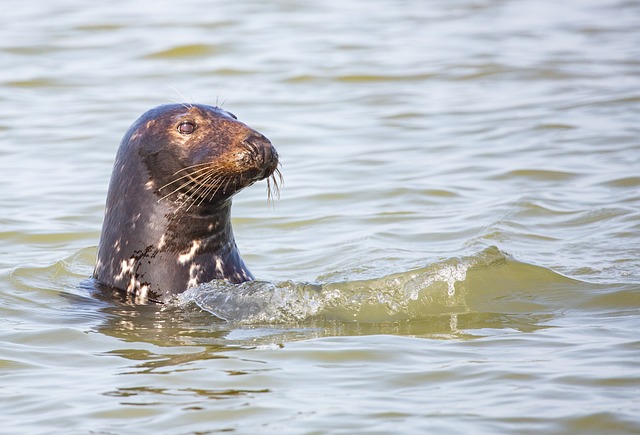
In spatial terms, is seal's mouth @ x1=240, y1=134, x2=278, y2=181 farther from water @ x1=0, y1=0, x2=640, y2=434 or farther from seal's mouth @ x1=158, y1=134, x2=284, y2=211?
water @ x1=0, y1=0, x2=640, y2=434

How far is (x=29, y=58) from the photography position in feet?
51.3

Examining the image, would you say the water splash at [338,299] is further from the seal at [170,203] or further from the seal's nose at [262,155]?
the seal's nose at [262,155]

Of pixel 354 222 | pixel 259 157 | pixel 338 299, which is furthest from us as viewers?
pixel 354 222

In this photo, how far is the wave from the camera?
6.61m

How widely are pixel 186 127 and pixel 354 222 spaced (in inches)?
125

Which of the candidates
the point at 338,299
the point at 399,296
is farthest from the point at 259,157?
the point at 399,296

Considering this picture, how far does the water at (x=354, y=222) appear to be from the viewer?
520cm

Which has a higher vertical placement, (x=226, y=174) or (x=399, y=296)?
(x=226, y=174)

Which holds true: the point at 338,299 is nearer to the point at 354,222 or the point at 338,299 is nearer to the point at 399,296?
the point at 399,296

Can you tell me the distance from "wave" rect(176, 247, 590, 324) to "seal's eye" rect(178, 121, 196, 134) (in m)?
0.87

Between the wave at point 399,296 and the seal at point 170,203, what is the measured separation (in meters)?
0.18

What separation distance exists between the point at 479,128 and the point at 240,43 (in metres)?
5.32

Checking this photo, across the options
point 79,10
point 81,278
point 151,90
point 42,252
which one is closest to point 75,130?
point 151,90

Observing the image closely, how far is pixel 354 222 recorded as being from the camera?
9531 mm
